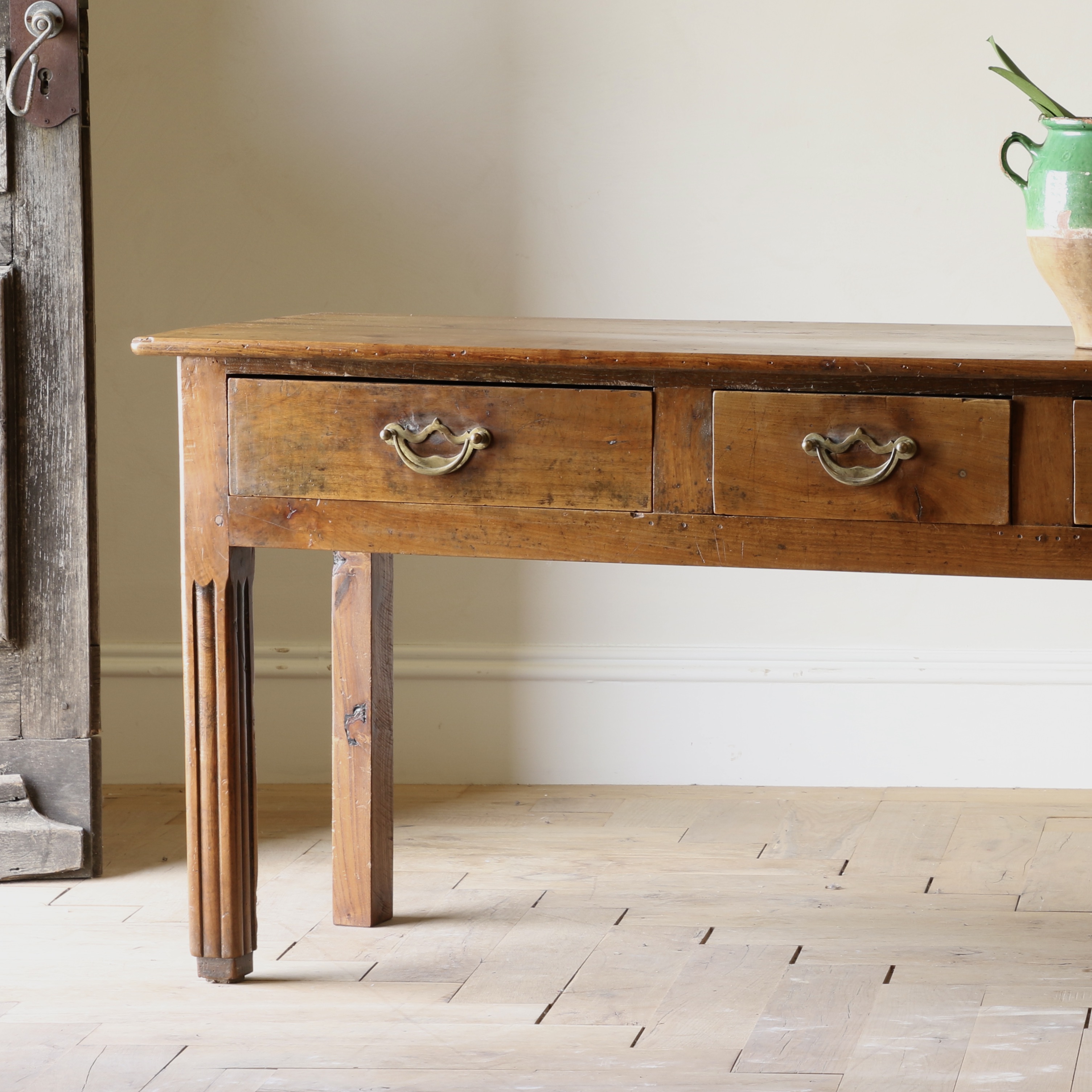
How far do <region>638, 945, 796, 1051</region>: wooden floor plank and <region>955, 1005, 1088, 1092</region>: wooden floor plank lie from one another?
233mm

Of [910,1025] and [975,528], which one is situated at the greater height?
[975,528]

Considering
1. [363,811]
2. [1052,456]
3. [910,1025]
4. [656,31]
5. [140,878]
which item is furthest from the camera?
[656,31]

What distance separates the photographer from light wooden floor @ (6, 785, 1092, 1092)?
157 cm

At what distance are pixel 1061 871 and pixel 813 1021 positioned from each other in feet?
2.11

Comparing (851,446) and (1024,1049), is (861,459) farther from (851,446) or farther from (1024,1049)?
(1024,1049)

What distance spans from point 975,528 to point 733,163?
1.19m

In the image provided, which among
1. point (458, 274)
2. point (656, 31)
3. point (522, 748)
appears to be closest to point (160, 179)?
point (458, 274)

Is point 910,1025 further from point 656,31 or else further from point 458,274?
point 656,31

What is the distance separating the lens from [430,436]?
1.57m

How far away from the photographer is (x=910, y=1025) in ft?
5.42

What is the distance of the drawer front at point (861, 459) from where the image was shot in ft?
4.80

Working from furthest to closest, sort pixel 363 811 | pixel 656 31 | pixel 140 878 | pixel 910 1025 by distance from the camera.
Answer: pixel 656 31, pixel 140 878, pixel 363 811, pixel 910 1025

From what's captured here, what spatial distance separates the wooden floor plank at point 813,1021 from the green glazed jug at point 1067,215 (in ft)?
2.48

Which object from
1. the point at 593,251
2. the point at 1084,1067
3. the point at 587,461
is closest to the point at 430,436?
the point at 587,461
